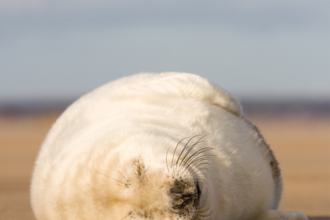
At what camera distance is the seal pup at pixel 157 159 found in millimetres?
3082

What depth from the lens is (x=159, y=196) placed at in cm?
300

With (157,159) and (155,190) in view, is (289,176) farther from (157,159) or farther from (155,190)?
(155,190)

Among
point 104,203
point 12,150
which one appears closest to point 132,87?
point 104,203

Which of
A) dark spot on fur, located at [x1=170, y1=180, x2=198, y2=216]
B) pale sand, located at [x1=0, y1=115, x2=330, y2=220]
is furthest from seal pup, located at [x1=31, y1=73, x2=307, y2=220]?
pale sand, located at [x1=0, y1=115, x2=330, y2=220]

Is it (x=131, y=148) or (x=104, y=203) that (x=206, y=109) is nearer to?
(x=131, y=148)

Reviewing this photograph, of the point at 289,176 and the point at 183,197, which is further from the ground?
the point at 289,176

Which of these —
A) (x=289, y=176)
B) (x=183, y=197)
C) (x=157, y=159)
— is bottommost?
(x=183, y=197)

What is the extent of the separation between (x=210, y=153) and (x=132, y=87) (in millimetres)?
1103

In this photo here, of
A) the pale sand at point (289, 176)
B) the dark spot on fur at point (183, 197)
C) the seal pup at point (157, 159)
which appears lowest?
the dark spot on fur at point (183, 197)

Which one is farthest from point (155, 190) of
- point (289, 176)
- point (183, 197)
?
point (289, 176)

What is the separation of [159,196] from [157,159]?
11.8 inches

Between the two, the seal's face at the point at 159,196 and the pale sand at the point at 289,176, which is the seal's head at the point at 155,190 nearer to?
the seal's face at the point at 159,196

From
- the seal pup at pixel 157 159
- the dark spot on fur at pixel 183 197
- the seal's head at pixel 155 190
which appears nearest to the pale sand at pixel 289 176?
the seal pup at pixel 157 159

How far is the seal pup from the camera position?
121 inches
